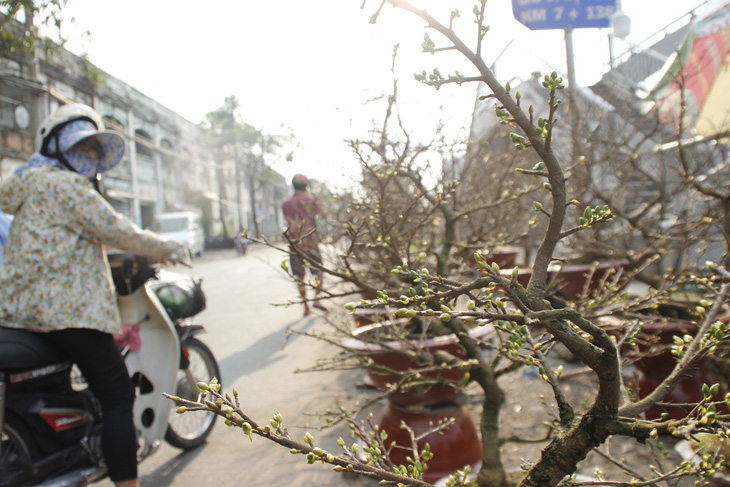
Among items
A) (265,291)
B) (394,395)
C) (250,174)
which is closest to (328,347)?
(394,395)

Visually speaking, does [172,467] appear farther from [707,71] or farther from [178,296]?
[707,71]

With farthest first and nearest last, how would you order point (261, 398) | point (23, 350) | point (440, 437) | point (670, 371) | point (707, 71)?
point (707, 71)
point (261, 398)
point (670, 371)
point (440, 437)
point (23, 350)

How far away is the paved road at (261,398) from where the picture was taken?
284cm

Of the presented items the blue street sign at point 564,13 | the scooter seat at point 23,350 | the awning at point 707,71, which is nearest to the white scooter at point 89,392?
the scooter seat at point 23,350

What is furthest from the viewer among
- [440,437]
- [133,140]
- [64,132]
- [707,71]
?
[133,140]

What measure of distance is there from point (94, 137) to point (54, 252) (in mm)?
599

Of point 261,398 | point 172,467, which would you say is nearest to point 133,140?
point 261,398

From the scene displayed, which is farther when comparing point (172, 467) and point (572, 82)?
point (572, 82)

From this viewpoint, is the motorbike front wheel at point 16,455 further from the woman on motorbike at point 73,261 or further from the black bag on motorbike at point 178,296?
the black bag on motorbike at point 178,296

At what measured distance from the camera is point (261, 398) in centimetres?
405

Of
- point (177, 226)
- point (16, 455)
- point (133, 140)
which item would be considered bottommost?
point (16, 455)

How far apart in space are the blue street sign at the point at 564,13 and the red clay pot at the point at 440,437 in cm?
247

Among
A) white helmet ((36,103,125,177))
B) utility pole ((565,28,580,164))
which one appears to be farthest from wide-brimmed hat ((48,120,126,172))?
utility pole ((565,28,580,164))

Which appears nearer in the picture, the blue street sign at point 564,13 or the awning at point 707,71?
the blue street sign at point 564,13
